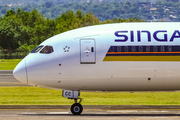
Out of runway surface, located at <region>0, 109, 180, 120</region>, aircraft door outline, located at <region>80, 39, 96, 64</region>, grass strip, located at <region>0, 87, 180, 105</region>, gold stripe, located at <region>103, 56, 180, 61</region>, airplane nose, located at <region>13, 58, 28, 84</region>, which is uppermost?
aircraft door outline, located at <region>80, 39, 96, 64</region>

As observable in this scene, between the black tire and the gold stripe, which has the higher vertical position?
the gold stripe

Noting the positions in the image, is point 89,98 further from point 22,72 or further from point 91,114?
point 22,72

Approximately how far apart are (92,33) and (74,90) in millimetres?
3300

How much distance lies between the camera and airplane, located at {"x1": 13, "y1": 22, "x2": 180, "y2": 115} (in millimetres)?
21141

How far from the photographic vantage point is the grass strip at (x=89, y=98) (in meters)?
26.9

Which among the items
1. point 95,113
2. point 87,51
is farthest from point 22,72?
point 95,113

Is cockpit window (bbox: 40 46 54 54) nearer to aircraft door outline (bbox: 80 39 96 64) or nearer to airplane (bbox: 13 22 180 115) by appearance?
airplane (bbox: 13 22 180 115)

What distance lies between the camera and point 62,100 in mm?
27969

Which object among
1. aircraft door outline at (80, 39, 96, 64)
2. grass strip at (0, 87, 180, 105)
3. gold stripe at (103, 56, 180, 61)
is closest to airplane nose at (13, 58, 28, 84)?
aircraft door outline at (80, 39, 96, 64)

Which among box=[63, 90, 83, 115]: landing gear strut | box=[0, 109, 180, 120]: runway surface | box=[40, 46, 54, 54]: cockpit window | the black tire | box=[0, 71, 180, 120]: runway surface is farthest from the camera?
the black tire

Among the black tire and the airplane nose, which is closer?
the airplane nose

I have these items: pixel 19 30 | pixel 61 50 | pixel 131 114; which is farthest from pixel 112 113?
pixel 19 30

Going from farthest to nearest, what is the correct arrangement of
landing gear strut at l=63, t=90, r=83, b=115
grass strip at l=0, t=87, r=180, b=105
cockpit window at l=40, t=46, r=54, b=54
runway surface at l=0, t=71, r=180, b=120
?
grass strip at l=0, t=87, r=180, b=105 → landing gear strut at l=63, t=90, r=83, b=115 → cockpit window at l=40, t=46, r=54, b=54 → runway surface at l=0, t=71, r=180, b=120

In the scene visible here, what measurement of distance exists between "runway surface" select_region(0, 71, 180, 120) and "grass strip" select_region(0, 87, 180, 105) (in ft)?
6.09
